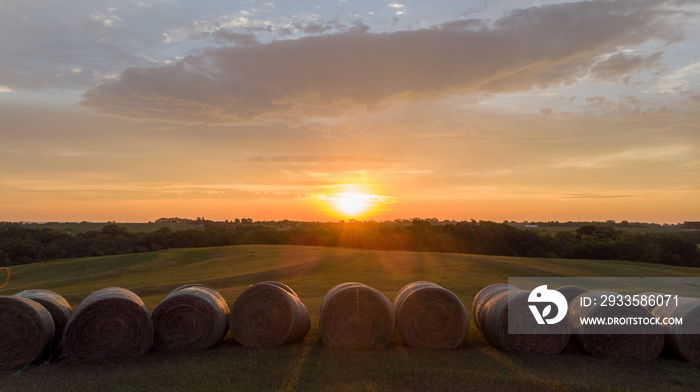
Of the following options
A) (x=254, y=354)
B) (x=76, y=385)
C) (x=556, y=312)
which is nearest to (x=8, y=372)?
(x=76, y=385)

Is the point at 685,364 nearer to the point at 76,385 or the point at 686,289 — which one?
the point at 76,385

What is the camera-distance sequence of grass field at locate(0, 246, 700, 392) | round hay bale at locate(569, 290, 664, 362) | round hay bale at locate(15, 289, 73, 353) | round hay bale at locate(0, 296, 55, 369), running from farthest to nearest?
round hay bale at locate(15, 289, 73, 353) → round hay bale at locate(569, 290, 664, 362) → round hay bale at locate(0, 296, 55, 369) → grass field at locate(0, 246, 700, 392)

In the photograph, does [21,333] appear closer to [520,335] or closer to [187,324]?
[187,324]

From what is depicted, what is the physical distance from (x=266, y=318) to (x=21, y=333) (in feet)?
16.6

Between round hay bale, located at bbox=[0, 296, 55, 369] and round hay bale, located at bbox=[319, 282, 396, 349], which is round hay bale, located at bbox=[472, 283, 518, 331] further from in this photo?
round hay bale, located at bbox=[0, 296, 55, 369]

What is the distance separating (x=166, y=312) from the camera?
11.1 meters

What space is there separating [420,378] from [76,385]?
247 inches

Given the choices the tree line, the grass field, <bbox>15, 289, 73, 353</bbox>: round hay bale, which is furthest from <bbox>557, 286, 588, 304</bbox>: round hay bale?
the tree line

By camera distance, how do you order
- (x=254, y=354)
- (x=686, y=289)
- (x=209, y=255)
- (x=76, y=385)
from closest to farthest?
(x=76, y=385) < (x=254, y=354) < (x=686, y=289) < (x=209, y=255)

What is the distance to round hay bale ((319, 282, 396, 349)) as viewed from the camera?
11.2m

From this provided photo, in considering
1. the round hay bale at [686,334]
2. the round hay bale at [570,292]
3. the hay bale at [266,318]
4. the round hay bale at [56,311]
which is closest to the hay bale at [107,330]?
the round hay bale at [56,311]

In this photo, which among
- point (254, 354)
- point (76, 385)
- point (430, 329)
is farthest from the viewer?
point (430, 329)

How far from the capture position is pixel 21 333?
9.98m

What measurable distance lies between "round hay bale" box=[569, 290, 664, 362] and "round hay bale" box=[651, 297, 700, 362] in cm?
24
